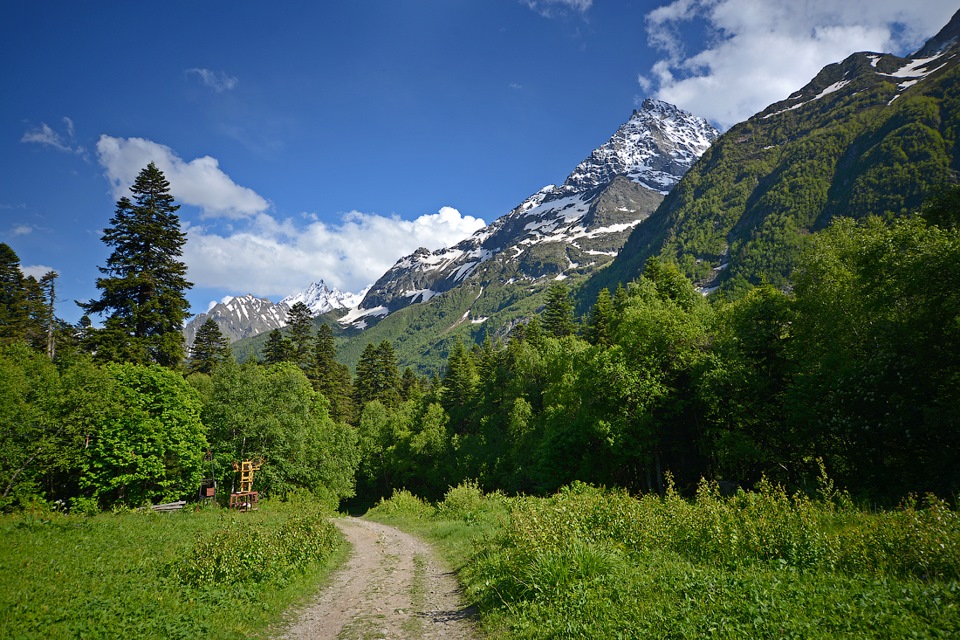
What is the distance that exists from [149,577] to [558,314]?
5315cm

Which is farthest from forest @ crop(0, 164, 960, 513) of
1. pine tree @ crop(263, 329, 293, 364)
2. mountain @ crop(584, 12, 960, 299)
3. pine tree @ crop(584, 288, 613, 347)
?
mountain @ crop(584, 12, 960, 299)

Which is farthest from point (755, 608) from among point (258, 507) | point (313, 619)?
point (258, 507)

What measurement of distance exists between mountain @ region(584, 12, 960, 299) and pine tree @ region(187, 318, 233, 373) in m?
114

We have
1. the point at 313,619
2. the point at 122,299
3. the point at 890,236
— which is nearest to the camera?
the point at 313,619

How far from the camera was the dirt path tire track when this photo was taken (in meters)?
9.17

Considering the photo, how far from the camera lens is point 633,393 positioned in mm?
27594

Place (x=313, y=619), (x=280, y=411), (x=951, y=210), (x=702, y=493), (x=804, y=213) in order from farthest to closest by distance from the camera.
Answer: (x=804, y=213)
(x=280, y=411)
(x=951, y=210)
(x=702, y=493)
(x=313, y=619)

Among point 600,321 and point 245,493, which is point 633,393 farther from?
point 245,493

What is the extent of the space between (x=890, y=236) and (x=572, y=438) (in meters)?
20.4

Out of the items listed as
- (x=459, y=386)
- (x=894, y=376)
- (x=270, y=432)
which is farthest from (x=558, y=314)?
(x=894, y=376)

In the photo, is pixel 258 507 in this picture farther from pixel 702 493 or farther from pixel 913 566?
pixel 913 566

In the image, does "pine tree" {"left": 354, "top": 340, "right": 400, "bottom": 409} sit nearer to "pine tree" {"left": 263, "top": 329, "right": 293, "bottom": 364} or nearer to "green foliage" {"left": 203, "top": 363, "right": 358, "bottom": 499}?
"pine tree" {"left": 263, "top": 329, "right": 293, "bottom": 364}

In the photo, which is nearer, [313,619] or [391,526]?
[313,619]

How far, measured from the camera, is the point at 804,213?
144500mm
